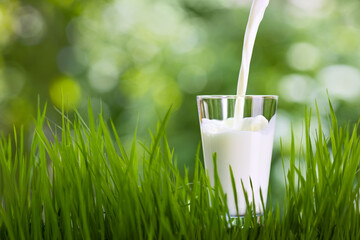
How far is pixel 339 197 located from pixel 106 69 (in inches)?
82.7

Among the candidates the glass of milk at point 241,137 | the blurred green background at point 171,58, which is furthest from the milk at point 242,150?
the blurred green background at point 171,58

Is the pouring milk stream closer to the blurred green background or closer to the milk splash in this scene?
the milk splash

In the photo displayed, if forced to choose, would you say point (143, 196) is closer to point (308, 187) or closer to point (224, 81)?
point (308, 187)

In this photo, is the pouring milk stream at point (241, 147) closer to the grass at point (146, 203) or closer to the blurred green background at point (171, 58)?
the grass at point (146, 203)

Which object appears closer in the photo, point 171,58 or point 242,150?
point 242,150

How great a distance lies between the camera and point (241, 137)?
2.03ft

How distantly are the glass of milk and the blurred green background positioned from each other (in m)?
1.47

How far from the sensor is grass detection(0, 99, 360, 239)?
1.55 ft

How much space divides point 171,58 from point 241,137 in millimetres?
1819

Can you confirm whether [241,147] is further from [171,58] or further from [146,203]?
[171,58]

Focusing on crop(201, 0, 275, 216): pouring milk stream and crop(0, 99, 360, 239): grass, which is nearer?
crop(0, 99, 360, 239): grass

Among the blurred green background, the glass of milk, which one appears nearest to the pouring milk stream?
the glass of milk

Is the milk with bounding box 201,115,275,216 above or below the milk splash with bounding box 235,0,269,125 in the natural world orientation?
below

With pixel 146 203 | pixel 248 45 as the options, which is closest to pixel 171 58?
pixel 248 45
